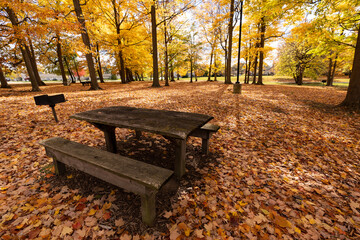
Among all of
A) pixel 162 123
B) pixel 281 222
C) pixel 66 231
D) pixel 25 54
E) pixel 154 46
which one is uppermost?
pixel 154 46

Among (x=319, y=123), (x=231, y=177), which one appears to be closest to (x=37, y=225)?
(x=231, y=177)

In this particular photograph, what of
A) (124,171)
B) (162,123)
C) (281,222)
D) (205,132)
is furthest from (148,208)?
(205,132)

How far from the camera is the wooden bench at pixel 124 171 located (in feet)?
5.56

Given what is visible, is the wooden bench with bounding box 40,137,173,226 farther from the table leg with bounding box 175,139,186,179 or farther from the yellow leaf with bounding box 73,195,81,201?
the table leg with bounding box 175,139,186,179

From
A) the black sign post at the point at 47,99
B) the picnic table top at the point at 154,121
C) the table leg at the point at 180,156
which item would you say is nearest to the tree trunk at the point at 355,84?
the picnic table top at the point at 154,121

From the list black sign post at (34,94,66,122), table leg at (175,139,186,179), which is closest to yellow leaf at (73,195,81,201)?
table leg at (175,139,186,179)

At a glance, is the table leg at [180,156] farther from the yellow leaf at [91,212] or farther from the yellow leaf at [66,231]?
the yellow leaf at [66,231]

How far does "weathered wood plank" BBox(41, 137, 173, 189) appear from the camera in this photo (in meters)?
1.68

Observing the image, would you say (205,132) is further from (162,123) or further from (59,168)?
(59,168)

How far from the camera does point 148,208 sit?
1.83 meters

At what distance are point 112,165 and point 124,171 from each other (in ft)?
0.78

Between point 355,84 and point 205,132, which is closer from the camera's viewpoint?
point 205,132

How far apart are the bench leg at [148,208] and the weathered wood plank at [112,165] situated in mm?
236

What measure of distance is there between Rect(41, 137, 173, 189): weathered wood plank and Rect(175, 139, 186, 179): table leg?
670 millimetres
